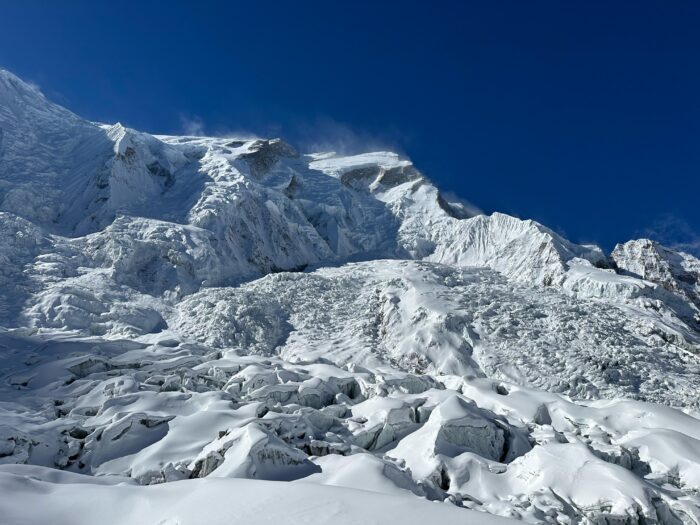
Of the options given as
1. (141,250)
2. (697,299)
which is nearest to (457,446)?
(141,250)

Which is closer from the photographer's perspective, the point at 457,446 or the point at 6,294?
the point at 457,446

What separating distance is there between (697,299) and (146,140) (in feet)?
256

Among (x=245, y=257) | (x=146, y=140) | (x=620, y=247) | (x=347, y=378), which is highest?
(x=146, y=140)

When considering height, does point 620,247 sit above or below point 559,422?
above

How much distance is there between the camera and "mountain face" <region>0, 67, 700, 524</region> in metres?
16.9

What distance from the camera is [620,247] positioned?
81312 mm

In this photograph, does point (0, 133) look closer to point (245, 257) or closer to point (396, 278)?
point (245, 257)

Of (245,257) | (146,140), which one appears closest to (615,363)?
(245,257)

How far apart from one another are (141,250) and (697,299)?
67.8m

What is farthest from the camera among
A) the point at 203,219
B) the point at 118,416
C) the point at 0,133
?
the point at 0,133

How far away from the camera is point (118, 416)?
2145 cm

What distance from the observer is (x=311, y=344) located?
39.6m

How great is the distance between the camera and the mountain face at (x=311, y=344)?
16.9 meters

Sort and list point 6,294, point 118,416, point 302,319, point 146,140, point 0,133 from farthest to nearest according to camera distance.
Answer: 1. point 146,140
2. point 0,133
3. point 302,319
4. point 6,294
5. point 118,416
